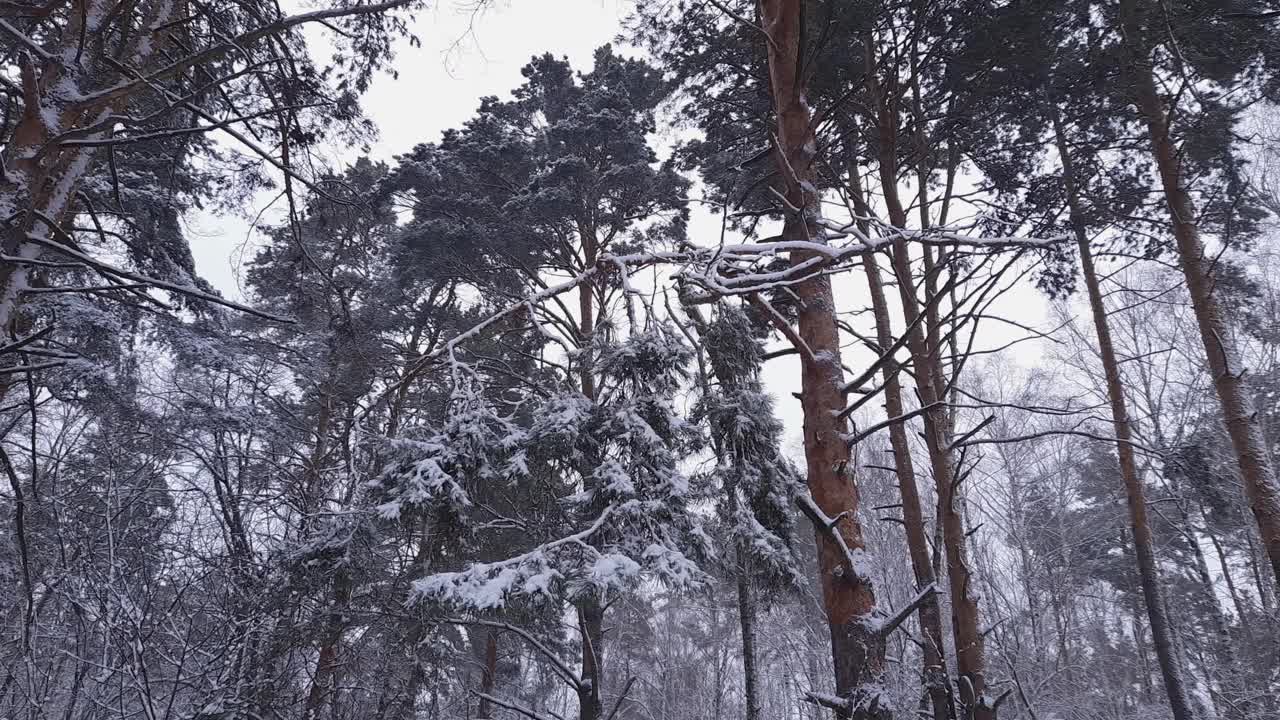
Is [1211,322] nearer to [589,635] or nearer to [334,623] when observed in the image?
[589,635]

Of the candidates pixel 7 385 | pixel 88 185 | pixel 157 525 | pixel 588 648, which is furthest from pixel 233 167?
pixel 588 648

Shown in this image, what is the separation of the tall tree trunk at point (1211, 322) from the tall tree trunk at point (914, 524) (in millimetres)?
2566

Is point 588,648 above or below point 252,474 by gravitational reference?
below

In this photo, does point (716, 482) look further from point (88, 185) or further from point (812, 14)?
point (88, 185)

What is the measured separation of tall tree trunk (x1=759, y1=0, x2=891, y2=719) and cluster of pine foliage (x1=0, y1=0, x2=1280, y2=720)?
0.07 feet

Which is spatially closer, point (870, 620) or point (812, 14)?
point (870, 620)

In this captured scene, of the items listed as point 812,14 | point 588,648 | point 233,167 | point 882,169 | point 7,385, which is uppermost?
point 812,14

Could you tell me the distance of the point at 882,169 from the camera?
246 inches

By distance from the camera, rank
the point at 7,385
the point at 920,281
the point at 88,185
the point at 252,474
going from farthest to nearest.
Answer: the point at 252,474 → the point at 88,185 → the point at 920,281 → the point at 7,385

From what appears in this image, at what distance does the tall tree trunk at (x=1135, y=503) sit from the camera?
24.2ft

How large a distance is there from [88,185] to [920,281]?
9.02m

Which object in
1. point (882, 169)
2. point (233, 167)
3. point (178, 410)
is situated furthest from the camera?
point (178, 410)

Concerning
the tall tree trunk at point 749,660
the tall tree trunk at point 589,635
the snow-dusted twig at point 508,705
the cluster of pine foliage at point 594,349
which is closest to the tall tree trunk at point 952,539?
the cluster of pine foliage at point 594,349

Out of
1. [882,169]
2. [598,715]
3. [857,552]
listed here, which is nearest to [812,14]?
[882,169]
